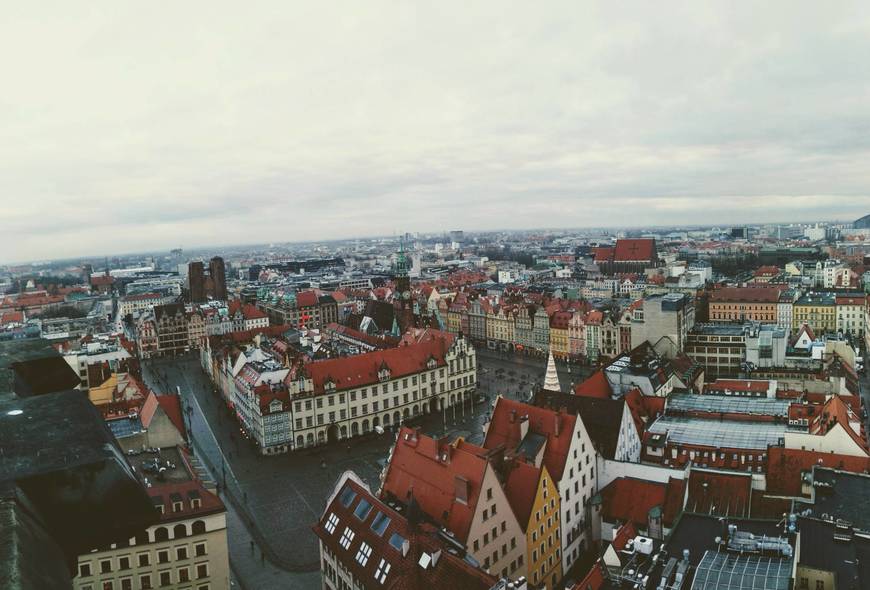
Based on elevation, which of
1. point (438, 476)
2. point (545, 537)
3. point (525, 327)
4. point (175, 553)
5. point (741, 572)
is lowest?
point (545, 537)

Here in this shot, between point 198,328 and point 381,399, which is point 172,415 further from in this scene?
point 198,328

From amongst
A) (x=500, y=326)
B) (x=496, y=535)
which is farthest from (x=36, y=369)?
(x=500, y=326)

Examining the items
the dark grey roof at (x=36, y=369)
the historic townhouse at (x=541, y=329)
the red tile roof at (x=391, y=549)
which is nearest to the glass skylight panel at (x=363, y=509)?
the red tile roof at (x=391, y=549)

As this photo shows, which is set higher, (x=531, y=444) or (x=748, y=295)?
(x=748, y=295)

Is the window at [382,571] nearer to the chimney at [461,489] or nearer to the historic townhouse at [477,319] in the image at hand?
the chimney at [461,489]

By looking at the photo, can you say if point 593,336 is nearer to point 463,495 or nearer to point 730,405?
point 730,405

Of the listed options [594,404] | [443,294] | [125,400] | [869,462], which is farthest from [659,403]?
[443,294]
